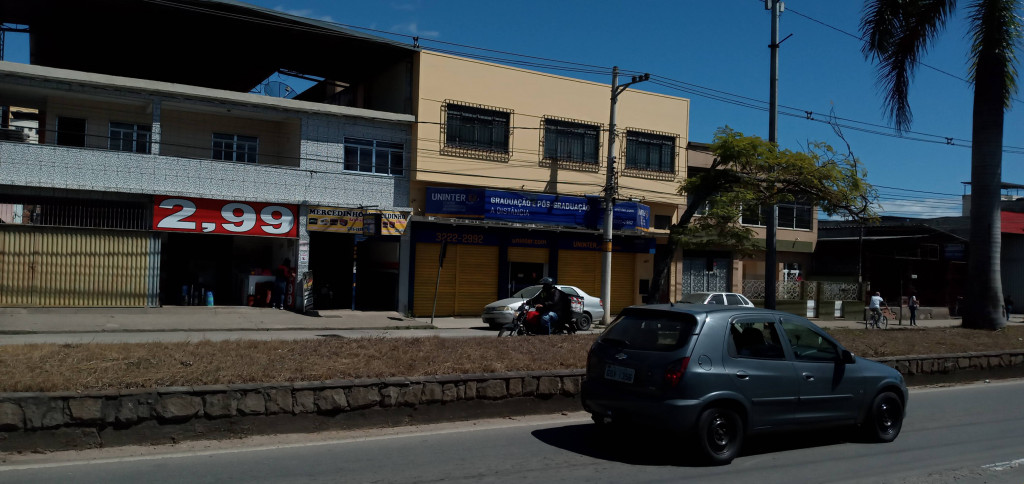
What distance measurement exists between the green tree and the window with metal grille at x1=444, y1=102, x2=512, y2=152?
1008 cm

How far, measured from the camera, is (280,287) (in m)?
25.7

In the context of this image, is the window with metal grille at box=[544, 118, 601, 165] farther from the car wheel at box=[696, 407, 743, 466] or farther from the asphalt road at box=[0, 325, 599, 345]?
the car wheel at box=[696, 407, 743, 466]

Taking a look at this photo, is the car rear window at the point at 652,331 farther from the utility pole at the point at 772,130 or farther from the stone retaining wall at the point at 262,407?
the utility pole at the point at 772,130

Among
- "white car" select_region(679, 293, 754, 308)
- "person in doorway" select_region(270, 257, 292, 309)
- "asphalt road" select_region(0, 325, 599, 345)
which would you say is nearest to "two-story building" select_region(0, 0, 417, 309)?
"person in doorway" select_region(270, 257, 292, 309)

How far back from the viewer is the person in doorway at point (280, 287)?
84.4 ft

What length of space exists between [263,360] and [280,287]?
17717mm

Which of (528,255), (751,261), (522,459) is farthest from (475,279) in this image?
(522,459)

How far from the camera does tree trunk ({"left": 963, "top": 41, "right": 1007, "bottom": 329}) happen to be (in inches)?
697

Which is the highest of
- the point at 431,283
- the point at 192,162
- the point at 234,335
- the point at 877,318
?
the point at 192,162

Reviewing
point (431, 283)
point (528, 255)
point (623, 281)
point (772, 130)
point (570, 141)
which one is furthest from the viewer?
point (623, 281)

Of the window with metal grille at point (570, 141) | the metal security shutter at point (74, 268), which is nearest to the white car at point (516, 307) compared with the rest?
the window with metal grille at point (570, 141)

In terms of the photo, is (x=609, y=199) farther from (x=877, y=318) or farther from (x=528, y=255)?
(x=877, y=318)

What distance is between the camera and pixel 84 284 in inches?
886

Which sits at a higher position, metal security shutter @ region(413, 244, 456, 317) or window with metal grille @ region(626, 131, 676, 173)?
window with metal grille @ region(626, 131, 676, 173)
